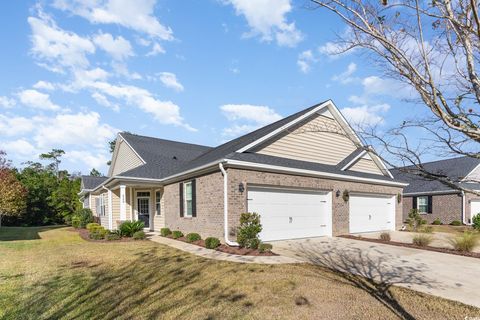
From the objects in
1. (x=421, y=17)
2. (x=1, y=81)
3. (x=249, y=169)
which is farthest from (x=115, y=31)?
(x=421, y=17)

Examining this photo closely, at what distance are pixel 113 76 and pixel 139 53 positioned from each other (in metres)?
2.59

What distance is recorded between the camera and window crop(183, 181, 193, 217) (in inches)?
528

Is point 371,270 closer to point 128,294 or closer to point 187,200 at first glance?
point 128,294

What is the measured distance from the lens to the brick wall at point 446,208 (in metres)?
23.5

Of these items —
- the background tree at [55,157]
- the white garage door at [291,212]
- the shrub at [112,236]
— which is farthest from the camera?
the background tree at [55,157]

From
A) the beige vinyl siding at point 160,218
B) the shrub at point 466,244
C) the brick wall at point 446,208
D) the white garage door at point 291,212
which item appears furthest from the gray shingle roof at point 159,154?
the brick wall at point 446,208

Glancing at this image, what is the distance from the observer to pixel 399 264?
Result: 27.6 ft

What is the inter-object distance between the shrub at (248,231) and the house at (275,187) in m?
0.47

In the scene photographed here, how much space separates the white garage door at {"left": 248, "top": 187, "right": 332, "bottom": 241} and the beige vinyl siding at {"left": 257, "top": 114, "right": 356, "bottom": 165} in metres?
1.93

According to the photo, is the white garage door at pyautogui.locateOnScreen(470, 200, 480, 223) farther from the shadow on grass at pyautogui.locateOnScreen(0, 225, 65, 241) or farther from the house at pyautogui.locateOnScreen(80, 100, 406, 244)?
the shadow on grass at pyautogui.locateOnScreen(0, 225, 65, 241)

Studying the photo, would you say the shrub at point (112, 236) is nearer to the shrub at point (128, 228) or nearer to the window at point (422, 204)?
the shrub at point (128, 228)

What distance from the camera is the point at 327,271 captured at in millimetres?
7336

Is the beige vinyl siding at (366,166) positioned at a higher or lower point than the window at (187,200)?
higher

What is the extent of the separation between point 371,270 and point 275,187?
5.19 meters
